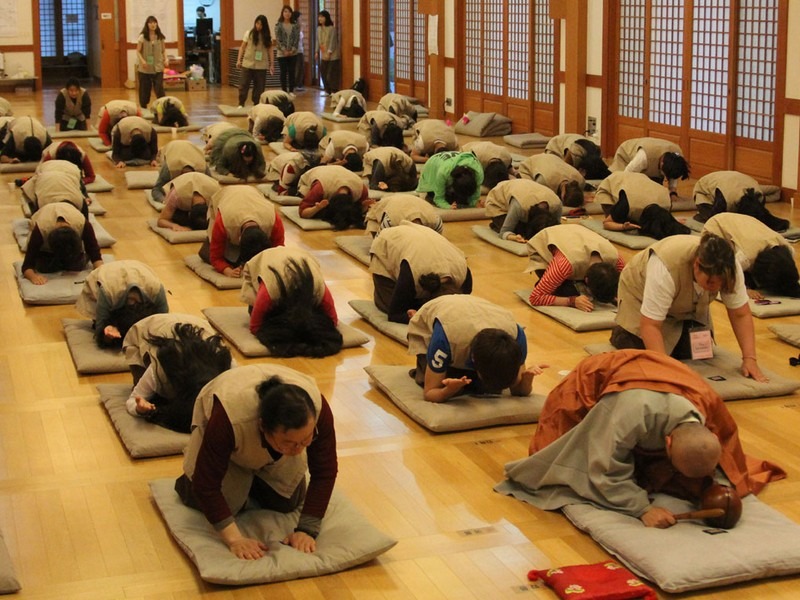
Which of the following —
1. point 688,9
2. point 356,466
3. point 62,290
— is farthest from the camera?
point 688,9

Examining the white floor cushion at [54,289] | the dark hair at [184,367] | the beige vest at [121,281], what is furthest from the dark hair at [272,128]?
the dark hair at [184,367]

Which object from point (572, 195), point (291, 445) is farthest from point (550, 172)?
point (291, 445)

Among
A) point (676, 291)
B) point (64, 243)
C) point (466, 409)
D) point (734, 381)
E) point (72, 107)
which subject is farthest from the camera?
point (72, 107)

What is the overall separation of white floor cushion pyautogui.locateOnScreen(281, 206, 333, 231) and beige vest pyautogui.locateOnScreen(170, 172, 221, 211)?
76cm

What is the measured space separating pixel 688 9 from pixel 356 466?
7491 millimetres

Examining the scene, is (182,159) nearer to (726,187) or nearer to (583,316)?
Answer: (726,187)

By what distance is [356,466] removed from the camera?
4.53 m

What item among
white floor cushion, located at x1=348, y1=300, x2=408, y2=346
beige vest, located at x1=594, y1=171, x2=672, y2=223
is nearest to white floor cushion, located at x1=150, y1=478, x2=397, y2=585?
white floor cushion, located at x1=348, y1=300, x2=408, y2=346

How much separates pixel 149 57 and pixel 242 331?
11.3 metres

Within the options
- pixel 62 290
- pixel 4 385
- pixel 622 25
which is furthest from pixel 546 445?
pixel 622 25

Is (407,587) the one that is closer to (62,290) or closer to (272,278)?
(272,278)

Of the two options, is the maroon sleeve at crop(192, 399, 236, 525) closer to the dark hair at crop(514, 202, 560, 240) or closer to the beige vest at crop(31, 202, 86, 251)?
the beige vest at crop(31, 202, 86, 251)

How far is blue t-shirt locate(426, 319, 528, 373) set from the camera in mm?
4784

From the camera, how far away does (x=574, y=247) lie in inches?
257
